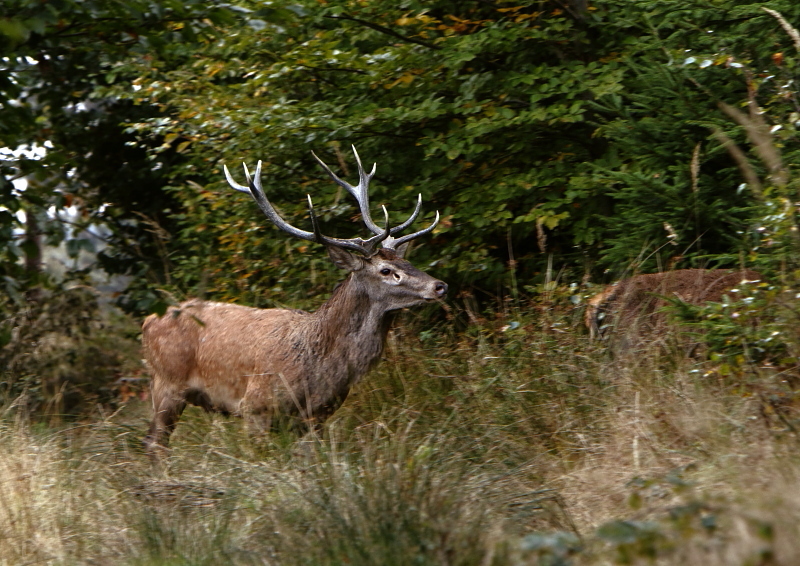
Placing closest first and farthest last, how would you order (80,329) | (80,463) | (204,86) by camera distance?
1. (80,463)
2. (204,86)
3. (80,329)

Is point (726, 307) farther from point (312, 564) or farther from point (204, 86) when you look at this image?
point (204, 86)

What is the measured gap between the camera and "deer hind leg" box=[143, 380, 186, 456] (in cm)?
766

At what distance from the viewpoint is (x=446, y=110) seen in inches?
345

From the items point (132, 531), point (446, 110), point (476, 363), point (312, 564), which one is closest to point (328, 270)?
A: point (446, 110)

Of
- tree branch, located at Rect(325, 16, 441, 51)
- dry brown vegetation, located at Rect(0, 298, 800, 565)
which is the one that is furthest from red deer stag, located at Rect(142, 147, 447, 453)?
tree branch, located at Rect(325, 16, 441, 51)

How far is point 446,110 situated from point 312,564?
514 cm

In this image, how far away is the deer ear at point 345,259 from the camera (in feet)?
24.4

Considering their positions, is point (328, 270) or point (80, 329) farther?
point (80, 329)

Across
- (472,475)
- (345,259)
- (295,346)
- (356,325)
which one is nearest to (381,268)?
(345,259)

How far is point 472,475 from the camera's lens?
5.31 meters

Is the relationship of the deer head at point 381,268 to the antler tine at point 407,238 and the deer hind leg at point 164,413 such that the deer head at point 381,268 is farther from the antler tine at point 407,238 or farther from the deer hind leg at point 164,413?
the deer hind leg at point 164,413

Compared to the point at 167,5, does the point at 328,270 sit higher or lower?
lower

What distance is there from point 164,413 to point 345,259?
5.72 ft

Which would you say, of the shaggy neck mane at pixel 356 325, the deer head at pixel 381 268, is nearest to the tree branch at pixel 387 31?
the deer head at pixel 381 268
